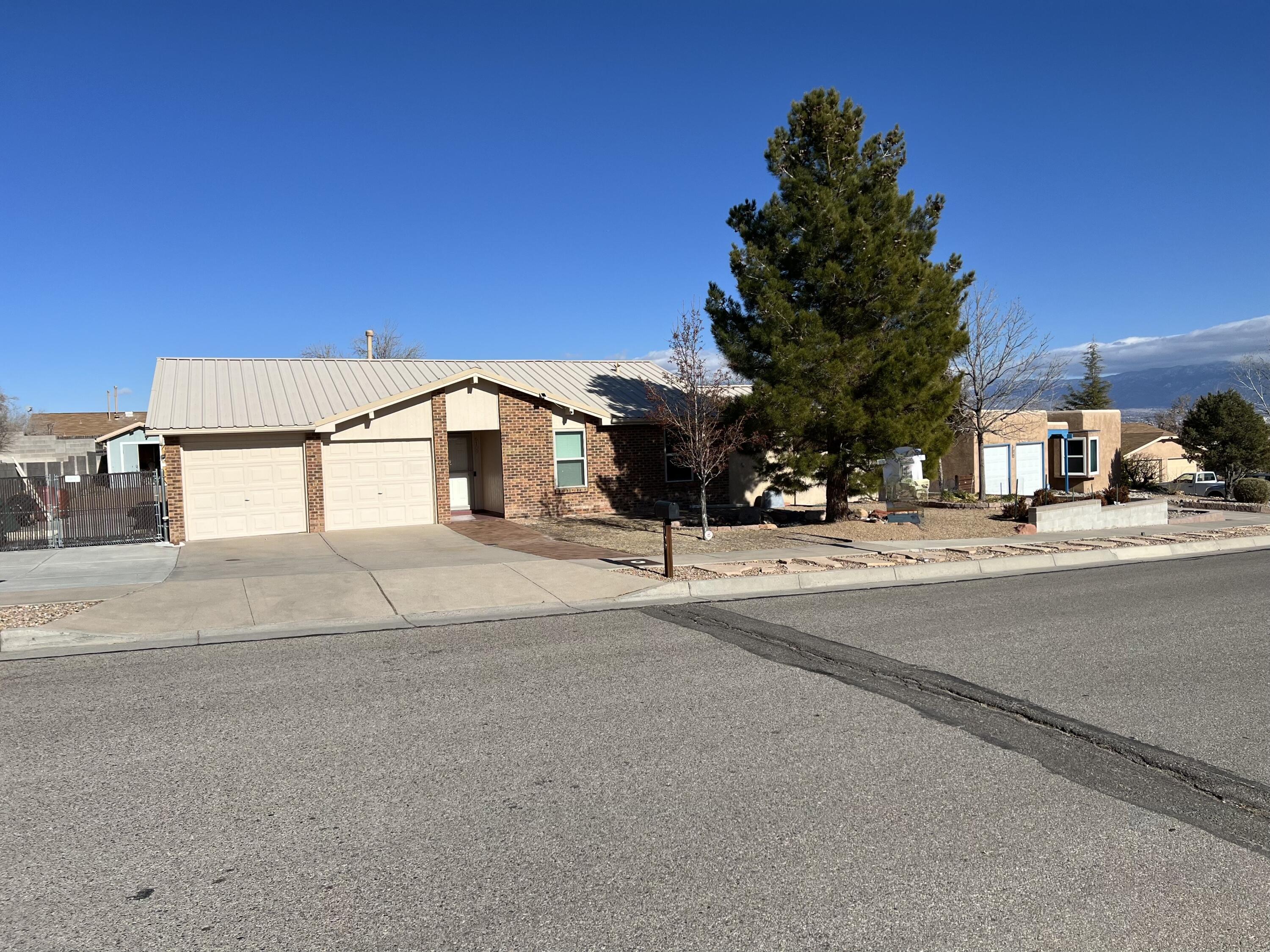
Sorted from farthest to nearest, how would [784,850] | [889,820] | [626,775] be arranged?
[626,775] → [889,820] → [784,850]

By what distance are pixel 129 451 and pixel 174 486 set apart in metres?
12.5

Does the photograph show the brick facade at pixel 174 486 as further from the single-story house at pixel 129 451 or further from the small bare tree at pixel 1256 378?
the small bare tree at pixel 1256 378

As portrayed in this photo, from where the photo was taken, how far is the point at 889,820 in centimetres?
476

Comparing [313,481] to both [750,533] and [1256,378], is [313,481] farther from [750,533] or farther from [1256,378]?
[1256,378]

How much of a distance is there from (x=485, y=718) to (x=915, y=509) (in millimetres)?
18801

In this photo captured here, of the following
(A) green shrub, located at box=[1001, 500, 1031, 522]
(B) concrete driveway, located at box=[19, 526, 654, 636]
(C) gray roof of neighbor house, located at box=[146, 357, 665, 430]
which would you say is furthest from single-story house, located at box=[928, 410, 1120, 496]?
(B) concrete driveway, located at box=[19, 526, 654, 636]

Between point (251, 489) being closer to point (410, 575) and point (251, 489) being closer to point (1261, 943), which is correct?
point (410, 575)

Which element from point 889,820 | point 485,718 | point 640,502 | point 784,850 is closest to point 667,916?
point 784,850

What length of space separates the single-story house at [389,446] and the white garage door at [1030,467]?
46.3 ft

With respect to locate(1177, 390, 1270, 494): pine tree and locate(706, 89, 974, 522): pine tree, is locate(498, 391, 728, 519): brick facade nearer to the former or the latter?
locate(706, 89, 974, 522): pine tree

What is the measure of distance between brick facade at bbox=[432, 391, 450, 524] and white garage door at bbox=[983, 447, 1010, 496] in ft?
60.9

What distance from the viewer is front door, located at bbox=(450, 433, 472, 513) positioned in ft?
79.8

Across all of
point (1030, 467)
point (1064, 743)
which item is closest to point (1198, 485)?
point (1030, 467)

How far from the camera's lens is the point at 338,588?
40.7 feet
